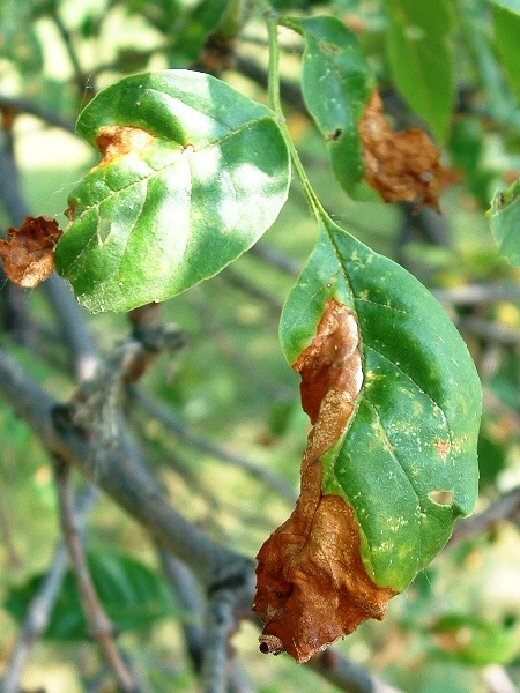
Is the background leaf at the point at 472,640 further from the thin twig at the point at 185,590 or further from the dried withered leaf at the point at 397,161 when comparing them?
the dried withered leaf at the point at 397,161

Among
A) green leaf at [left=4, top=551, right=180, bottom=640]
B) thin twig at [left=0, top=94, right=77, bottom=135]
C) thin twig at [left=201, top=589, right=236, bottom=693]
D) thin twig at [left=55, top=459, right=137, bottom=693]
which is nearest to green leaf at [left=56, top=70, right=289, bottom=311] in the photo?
thin twig at [left=201, top=589, right=236, bottom=693]

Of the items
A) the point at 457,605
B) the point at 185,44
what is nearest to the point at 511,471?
the point at 457,605

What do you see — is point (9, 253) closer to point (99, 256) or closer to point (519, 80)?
point (99, 256)

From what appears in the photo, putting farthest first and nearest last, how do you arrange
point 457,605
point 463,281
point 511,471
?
point 457,605 → point 463,281 → point 511,471

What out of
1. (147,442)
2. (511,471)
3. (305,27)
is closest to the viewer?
(305,27)

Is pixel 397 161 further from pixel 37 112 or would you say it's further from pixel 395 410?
pixel 37 112

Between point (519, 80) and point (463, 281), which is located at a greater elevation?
point (519, 80)

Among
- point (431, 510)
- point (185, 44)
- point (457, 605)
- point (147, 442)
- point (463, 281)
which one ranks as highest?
point (431, 510)
